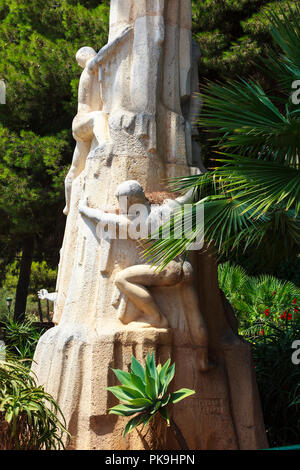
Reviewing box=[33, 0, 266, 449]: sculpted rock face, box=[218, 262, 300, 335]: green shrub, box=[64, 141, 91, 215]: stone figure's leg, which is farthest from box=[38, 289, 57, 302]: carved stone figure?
box=[218, 262, 300, 335]: green shrub

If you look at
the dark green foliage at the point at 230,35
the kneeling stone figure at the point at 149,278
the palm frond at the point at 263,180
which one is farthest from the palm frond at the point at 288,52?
the dark green foliage at the point at 230,35

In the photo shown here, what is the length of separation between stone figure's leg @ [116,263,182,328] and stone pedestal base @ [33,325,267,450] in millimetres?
174

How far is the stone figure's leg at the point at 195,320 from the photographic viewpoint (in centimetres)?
640

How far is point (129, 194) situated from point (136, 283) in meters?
0.86

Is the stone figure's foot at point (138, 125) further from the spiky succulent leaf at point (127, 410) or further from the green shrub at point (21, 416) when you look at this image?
the green shrub at point (21, 416)

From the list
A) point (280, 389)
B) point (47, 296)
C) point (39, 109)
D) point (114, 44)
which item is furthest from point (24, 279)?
point (114, 44)

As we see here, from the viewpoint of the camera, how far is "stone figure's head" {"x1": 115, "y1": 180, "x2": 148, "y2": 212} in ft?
20.9

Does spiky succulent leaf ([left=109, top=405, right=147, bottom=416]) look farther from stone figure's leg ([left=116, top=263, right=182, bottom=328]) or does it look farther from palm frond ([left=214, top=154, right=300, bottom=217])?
palm frond ([left=214, top=154, right=300, bottom=217])

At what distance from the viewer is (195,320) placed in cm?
641

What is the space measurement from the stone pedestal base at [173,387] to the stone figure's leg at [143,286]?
0.57 ft

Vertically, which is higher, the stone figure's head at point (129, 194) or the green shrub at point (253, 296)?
the green shrub at point (253, 296)

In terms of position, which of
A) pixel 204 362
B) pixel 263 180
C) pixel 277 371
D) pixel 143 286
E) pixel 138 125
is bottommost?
pixel 204 362

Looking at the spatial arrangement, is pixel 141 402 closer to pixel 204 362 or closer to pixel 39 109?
pixel 204 362
